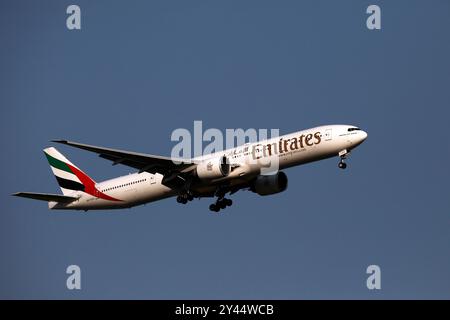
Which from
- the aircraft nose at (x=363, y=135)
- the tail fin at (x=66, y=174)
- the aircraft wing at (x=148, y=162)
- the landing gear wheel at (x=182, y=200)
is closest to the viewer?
the aircraft nose at (x=363, y=135)

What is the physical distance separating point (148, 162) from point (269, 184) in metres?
8.42

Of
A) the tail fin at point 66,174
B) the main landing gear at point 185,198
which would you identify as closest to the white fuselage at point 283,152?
the main landing gear at point 185,198

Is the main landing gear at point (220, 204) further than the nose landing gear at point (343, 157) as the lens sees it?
Yes

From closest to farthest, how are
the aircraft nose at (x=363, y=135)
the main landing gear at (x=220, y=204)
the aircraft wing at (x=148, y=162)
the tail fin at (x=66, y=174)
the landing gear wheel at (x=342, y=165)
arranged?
the landing gear wheel at (x=342, y=165), the aircraft nose at (x=363, y=135), the aircraft wing at (x=148, y=162), the main landing gear at (x=220, y=204), the tail fin at (x=66, y=174)

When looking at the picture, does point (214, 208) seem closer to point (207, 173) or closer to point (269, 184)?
point (269, 184)

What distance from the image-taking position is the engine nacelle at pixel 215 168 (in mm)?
58219

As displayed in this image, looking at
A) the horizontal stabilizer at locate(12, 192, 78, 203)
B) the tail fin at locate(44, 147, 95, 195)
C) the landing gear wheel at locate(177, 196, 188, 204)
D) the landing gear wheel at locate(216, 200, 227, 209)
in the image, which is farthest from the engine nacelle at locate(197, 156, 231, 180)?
the horizontal stabilizer at locate(12, 192, 78, 203)

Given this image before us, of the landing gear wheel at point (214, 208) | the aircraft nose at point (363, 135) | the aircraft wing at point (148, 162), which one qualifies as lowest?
the landing gear wheel at point (214, 208)

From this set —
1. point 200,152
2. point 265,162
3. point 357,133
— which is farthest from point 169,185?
point 357,133

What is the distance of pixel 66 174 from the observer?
68.4 metres

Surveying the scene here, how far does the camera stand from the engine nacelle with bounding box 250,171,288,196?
61.7 meters

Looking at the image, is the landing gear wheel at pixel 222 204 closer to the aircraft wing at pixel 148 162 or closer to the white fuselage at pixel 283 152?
the white fuselage at pixel 283 152

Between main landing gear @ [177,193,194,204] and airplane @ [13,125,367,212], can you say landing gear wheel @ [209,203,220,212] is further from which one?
main landing gear @ [177,193,194,204]
